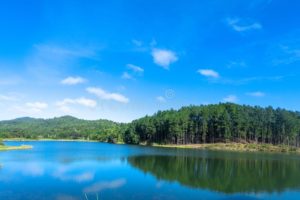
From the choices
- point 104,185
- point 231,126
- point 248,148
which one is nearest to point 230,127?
point 231,126

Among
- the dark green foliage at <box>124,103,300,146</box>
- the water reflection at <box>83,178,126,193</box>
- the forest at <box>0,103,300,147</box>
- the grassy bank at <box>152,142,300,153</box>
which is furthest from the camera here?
the forest at <box>0,103,300,147</box>

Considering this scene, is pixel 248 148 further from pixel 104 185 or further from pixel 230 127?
pixel 104 185

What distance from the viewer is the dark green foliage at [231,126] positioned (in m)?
134

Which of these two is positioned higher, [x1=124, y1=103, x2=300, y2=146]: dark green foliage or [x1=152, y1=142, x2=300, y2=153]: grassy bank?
[x1=124, y1=103, x2=300, y2=146]: dark green foliage

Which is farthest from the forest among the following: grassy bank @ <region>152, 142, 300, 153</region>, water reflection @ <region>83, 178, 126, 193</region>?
water reflection @ <region>83, 178, 126, 193</region>

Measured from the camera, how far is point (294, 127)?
13288cm

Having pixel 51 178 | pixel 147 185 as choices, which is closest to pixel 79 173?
pixel 51 178

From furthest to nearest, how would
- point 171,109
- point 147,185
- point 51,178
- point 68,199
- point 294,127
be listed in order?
point 171,109
point 294,127
point 51,178
point 147,185
point 68,199

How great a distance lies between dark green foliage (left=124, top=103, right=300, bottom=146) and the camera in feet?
438

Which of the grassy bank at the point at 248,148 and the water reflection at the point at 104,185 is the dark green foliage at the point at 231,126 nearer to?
the grassy bank at the point at 248,148

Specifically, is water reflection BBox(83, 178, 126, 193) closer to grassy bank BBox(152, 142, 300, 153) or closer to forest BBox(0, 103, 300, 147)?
grassy bank BBox(152, 142, 300, 153)

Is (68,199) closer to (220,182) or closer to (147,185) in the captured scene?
(147,185)

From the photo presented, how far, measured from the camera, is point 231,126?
134 metres

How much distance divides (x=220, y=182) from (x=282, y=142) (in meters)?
115
